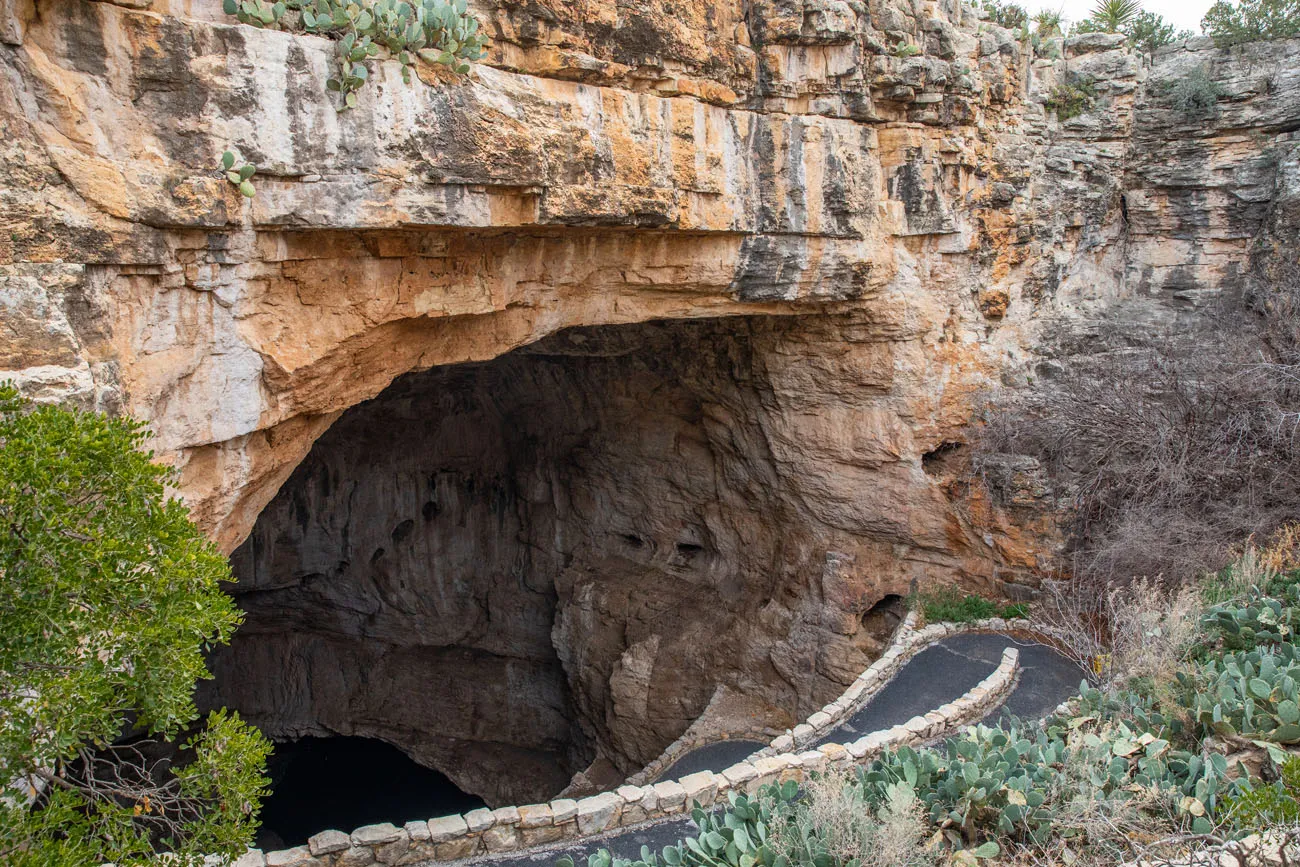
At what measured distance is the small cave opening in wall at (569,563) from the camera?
1130cm

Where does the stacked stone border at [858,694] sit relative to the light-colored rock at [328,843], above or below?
below

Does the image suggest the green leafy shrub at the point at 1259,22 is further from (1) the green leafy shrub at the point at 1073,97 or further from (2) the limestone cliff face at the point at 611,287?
(1) the green leafy shrub at the point at 1073,97

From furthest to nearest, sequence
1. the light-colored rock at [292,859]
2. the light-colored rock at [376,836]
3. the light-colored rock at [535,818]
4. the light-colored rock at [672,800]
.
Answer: the light-colored rock at [672,800]
the light-colored rock at [535,818]
the light-colored rock at [376,836]
the light-colored rock at [292,859]

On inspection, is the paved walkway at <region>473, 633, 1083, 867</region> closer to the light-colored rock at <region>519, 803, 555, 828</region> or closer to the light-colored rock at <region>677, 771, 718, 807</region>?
→ the light-colored rock at <region>677, 771, 718, 807</region>

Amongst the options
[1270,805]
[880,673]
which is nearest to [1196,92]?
[880,673]

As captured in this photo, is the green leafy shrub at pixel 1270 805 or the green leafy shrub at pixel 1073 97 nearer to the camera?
the green leafy shrub at pixel 1270 805

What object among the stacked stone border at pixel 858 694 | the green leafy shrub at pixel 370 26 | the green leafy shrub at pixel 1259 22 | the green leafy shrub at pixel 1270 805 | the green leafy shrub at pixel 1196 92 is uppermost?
the green leafy shrub at pixel 1259 22

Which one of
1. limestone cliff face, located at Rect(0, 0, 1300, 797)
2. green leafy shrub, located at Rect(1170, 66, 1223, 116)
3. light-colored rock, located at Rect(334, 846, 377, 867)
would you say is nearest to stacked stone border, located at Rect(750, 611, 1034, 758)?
limestone cliff face, located at Rect(0, 0, 1300, 797)

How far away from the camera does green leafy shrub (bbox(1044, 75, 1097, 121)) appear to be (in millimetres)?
10945

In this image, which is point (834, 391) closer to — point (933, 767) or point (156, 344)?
point (933, 767)

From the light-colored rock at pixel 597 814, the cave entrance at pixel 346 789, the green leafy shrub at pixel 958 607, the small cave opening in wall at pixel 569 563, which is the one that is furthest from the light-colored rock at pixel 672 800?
the cave entrance at pixel 346 789

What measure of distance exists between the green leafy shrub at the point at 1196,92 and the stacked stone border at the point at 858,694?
704 centimetres

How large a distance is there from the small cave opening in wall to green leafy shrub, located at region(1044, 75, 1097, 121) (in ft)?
12.7

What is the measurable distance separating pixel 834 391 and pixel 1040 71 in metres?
4.63
